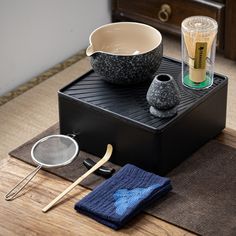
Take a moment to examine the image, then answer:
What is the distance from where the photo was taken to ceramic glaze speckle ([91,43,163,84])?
1720 mm

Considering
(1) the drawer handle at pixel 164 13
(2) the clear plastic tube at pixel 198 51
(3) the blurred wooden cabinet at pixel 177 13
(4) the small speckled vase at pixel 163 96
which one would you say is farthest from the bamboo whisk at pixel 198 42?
(1) the drawer handle at pixel 164 13

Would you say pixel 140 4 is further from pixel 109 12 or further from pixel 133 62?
pixel 133 62

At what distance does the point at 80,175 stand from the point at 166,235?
0.92ft

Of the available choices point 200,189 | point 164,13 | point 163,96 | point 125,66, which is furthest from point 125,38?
point 164,13

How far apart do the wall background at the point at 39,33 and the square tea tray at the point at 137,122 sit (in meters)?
1.00

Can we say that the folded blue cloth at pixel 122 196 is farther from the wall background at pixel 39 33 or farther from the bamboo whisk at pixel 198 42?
the wall background at pixel 39 33

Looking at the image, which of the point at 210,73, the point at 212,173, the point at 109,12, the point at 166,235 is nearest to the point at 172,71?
the point at 210,73

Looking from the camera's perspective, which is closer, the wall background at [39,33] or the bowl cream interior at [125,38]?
the bowl cream interior at [125,38]

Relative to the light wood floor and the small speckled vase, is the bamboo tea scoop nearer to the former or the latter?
the light wood floor

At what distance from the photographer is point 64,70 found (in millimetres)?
2982

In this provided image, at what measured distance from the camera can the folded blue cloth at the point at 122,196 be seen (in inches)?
59.5

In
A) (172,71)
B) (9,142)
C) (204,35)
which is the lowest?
(9,142)

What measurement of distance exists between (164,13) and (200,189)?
4.98 ft

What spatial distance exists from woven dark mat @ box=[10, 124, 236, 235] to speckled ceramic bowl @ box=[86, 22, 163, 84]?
209 millimetres
